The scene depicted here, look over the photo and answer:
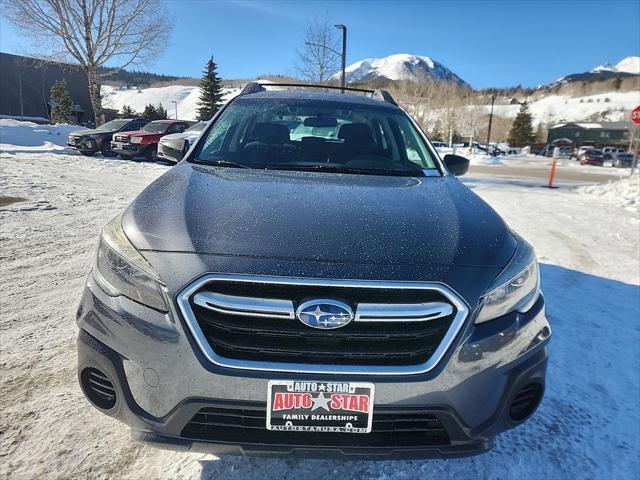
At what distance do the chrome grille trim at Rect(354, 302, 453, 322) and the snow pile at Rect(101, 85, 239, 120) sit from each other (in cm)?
10883

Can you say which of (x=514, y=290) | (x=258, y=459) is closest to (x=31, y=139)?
(x=258, y=459)

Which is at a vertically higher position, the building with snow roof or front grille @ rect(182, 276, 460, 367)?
the building with snow roof

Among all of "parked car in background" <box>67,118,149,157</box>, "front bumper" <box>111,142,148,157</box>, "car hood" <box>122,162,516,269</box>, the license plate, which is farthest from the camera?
"parked car in background" <box>67,118,149,157</box>

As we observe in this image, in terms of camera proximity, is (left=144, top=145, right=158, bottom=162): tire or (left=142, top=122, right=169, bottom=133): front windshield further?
(left=142, top=122, right=169, bottom=133): front windshield

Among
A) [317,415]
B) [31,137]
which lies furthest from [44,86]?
[317,415]

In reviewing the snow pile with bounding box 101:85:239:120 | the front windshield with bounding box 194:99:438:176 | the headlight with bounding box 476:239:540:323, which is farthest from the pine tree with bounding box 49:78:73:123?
the snow pile with bounding box 101:85:239:120

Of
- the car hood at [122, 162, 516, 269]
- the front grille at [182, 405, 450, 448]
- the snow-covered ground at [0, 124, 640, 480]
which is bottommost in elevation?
the snow-covered ground at [0, 124, 640, 480]

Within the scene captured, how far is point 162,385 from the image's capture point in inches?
58.7

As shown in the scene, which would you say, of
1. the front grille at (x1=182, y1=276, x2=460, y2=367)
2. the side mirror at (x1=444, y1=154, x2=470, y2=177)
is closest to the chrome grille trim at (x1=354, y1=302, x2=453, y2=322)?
the front grille at (x1=182, y1=276, x2=460, y2=367)

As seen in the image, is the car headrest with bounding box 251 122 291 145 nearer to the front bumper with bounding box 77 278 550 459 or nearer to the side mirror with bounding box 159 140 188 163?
the side mirror with bounding box 159 140 188 163

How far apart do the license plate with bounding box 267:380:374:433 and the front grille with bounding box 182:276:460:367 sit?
0.08 m

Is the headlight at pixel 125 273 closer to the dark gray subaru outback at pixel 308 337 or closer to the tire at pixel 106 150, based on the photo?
the dark gray subaru outback at pixel 308 337

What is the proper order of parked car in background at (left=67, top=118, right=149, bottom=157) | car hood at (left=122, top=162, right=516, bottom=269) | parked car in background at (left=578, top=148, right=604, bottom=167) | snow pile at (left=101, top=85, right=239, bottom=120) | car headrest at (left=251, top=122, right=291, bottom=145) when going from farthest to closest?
snow pile at (left=101, top=85, right=239, bottom=120) → parked car in background at (left=578, top=148, right=604, bottom=167) → parked car in background at (left=67, top=118, right=149, bottom=157) → car headrest at (left=251, top=122, right=291, bottom=145) → car hood at (left=122, top=162, right=516, bottom=269)

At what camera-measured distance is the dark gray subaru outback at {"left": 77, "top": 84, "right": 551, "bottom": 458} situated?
4.80ft
